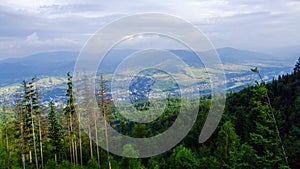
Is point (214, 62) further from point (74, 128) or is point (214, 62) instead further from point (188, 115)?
point (74, 128)

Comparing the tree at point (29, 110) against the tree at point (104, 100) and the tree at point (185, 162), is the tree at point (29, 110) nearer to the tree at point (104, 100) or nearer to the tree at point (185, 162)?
the tree at point (104, 100)

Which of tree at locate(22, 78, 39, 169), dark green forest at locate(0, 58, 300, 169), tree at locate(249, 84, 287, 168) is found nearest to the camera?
tree at locate(249, 84, 287, 168)

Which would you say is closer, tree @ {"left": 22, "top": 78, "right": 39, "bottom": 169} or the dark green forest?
the dark green forest

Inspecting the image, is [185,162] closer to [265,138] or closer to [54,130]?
[265,138]

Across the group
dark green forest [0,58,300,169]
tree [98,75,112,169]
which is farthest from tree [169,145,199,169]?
tree [98,75,112,169]

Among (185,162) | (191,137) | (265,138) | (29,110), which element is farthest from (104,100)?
(191,137)

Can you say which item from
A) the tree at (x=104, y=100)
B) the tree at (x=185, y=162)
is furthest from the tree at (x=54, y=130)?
the tree at (x=185, y=162)

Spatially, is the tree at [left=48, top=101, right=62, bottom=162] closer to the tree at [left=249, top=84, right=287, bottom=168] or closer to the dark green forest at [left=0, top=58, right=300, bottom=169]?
the dark green forest at [left=0, top=58, right=300, bottom=169]

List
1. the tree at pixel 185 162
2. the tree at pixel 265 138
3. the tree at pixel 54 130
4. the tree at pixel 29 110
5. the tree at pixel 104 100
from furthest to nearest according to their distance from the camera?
the tree at pixel 54 130, the tree at pixel 29 110, the tree at pixel 104 100, the tree at pixel 185 162, the tree at pixel 265 138
